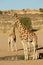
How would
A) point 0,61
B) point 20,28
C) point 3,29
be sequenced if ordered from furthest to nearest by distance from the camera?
point 3,29, point 20,28, point 0,61

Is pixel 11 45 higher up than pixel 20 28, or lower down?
lower down

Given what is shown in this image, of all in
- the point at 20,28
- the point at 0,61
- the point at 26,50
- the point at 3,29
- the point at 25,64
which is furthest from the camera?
the point at 3,29

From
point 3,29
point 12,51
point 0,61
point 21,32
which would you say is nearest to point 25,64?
point 0,61

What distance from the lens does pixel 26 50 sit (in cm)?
1230

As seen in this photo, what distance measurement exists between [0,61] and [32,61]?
1.28 meters

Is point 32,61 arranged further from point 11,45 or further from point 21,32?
point 11,45

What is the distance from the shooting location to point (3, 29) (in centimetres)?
3072

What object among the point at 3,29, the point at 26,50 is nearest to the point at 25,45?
the point at 26,50

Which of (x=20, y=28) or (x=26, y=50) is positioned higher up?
(x=20, y=28)

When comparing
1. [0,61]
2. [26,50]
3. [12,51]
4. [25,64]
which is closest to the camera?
[25,64]

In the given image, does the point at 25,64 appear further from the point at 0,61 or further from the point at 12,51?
the point at 12,51

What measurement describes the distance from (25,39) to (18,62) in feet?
5.03

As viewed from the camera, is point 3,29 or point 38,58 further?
point 3,29

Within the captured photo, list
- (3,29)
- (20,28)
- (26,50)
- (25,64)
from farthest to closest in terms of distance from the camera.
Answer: (3,29), (20,28), (26,50), (25,64)
